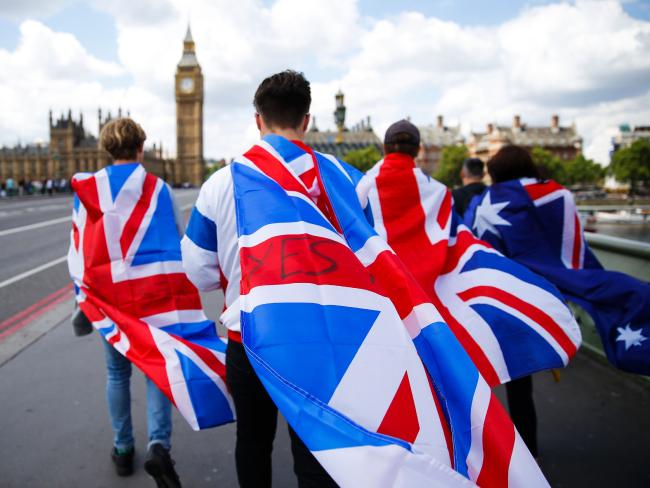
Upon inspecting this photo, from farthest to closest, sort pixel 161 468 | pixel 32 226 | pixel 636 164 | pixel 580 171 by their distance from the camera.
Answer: pixel 580 171 < pixel 636 164 < pixel 32 226 < pixel 161 468

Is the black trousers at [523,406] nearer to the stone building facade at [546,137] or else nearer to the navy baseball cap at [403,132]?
the navy baseball cap at [403,132]

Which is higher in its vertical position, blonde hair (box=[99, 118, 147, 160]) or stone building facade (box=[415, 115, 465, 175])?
stone building facade (box=[415, 115, 465, 175])

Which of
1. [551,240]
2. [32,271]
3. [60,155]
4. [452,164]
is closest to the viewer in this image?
[551,240]

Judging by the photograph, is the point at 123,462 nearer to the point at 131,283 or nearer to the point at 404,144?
the point at 131,283

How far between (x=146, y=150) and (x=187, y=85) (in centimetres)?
1830

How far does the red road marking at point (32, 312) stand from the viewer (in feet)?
19.0

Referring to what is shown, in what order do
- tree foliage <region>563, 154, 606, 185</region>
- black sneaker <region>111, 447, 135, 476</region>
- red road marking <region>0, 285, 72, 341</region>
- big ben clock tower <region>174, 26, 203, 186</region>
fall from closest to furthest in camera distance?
black sneaker <region>111, 447, 135, 476</region> < red road marking <region>0, 285, 72, 341</region> < tree foliage <region>563, 154, 606, 185</region> < big ben clock tower <region>174, 26, 203, 186</region>

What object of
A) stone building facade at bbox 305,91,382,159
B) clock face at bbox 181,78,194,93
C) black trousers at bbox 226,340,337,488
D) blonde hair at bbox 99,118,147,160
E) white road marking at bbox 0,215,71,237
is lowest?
white road marking at bbox 0,215,71,237

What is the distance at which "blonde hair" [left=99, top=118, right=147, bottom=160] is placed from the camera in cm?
291

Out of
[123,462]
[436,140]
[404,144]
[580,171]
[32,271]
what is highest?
[436,140]

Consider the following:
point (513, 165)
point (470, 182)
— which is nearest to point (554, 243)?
point (513, 165)

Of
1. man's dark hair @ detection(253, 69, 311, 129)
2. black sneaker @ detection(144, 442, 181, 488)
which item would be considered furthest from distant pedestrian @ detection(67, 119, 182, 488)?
man's dark hair @ detection(253, 69, 311, 129)

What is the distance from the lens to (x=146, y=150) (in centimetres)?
12275

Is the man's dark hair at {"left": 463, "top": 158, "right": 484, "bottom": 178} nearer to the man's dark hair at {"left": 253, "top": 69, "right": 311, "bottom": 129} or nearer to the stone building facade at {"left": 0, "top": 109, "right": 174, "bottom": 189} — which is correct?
the man's dark hair at {"left": 253, "top": 69, "right": 311, "bottom": 129}
